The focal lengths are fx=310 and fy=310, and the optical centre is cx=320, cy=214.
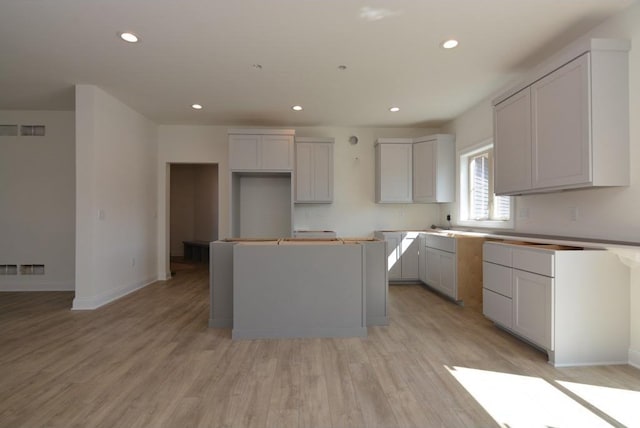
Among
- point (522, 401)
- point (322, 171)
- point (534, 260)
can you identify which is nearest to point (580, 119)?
point (534, 260)

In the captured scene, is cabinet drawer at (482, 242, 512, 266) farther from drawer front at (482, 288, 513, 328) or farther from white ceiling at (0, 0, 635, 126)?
white ceiling at (0, 0, 635, 126)

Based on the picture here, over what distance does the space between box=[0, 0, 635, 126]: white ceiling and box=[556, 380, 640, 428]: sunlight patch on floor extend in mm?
2696

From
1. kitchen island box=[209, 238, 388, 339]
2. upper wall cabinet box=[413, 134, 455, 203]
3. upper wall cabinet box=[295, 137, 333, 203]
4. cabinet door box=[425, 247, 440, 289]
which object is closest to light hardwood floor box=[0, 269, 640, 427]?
kitchen island box=[209, 238, 388, 339]

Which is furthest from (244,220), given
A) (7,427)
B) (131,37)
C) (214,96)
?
(7,427)

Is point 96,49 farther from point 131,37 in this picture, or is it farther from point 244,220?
point 244,220

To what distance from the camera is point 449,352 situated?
8.37 feet

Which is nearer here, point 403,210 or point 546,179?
point 546,179

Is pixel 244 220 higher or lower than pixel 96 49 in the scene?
lower

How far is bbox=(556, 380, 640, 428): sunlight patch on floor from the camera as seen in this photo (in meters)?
1.72

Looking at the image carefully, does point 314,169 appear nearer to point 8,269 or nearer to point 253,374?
point 253,374

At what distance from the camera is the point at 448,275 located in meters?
4.10

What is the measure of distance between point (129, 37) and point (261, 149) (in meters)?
2.40

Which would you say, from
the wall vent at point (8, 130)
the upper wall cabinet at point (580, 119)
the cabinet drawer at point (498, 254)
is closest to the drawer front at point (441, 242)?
the cabinet drawer at point (498, 254)

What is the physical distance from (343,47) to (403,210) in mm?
3453
